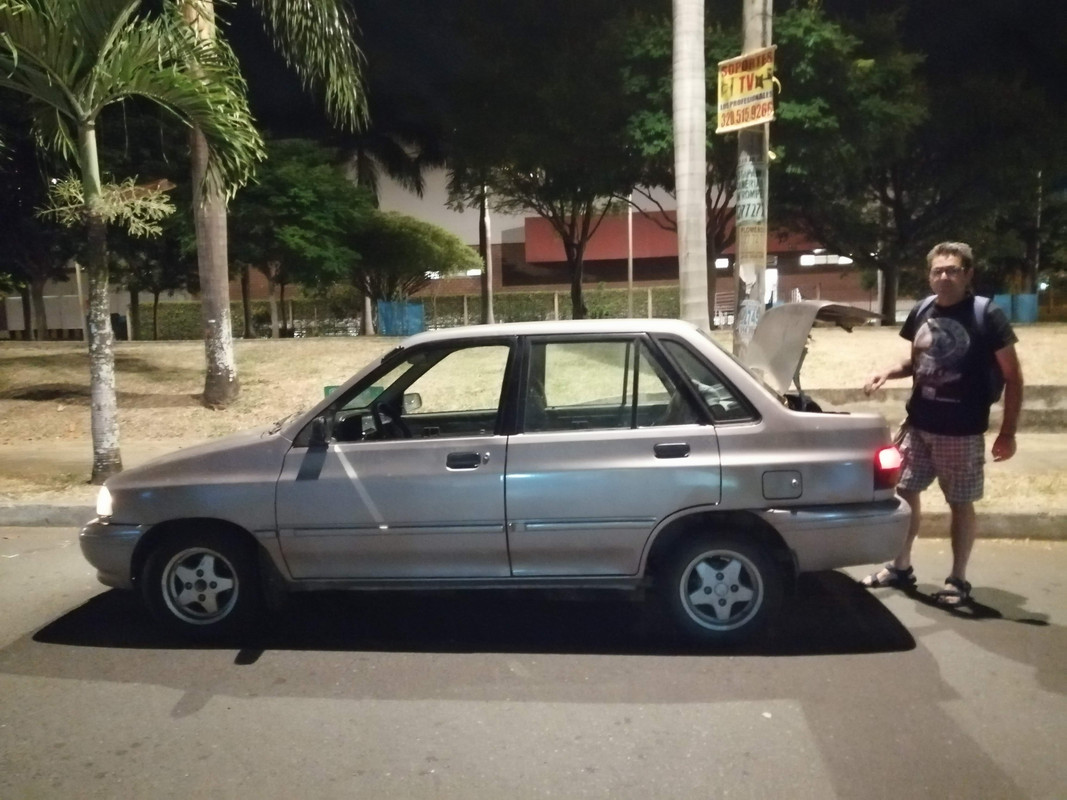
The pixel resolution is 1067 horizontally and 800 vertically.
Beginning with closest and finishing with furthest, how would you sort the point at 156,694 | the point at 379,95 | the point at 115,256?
the point at 156,694, the point at 115,256, the point at 379,95

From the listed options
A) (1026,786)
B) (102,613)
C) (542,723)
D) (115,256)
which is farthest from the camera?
(115,256)

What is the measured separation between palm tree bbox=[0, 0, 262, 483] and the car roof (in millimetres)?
4415

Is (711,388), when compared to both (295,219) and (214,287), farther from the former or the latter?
(295,219)

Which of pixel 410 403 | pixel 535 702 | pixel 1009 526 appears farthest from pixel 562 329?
pixel 1009 526

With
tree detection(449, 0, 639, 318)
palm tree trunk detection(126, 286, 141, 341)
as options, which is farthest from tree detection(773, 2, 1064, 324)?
palm tree trunk detection(126, 286, 141, 341)

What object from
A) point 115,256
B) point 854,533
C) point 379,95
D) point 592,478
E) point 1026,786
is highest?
point 379,95

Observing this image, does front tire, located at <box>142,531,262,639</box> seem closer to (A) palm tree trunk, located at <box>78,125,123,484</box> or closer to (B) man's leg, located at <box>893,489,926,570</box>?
(B) man's leg, located at <box>893,489,926,570</box>

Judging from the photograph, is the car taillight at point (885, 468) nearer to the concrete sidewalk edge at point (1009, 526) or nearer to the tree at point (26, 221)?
the concrete sidewalk edge at point (1009, 526)

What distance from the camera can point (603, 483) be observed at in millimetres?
4391

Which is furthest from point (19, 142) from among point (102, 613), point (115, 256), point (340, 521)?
point (340, 521)

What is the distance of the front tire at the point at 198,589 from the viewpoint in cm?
473

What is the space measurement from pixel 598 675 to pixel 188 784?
181cm

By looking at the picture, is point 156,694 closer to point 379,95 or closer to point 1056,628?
point 1056,628

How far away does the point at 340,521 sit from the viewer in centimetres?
454
